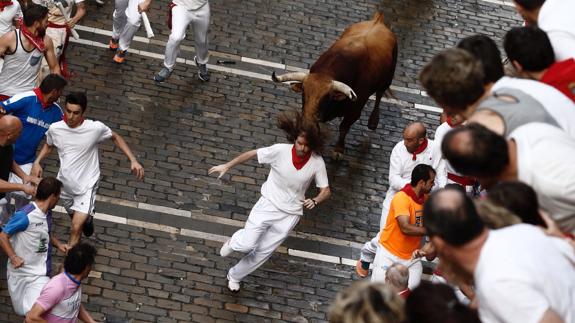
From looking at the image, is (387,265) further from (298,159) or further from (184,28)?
(184,28)

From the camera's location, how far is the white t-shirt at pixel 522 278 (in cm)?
600

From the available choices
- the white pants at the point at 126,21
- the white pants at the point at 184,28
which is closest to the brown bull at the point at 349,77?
the white pants at the point at 184,28

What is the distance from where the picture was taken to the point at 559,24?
8.65 meters

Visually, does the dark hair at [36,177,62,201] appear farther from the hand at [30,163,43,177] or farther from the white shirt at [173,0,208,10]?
the white shirt at [173,0,208,10]

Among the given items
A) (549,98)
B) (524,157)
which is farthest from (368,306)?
(549,98)

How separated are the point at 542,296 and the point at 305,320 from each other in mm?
6516

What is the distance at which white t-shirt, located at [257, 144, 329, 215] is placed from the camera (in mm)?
11820

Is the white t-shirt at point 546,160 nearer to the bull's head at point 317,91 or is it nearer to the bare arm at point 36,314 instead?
the bare arm at point 36,314

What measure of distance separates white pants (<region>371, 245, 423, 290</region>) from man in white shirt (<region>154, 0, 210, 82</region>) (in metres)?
5.47

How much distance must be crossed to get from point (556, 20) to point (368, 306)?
13.5ft

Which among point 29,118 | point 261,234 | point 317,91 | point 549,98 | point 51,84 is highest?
point 549,98

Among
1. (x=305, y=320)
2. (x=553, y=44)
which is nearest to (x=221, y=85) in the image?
(x=305, y=320)

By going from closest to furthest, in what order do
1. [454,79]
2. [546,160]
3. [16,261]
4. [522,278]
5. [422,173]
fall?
[522,278] → [546,160] → [454,79] → [16,261] → [422,173]

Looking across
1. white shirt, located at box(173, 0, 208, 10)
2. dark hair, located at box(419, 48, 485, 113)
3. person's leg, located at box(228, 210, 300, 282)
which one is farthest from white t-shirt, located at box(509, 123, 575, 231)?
white shirt, located at box(173, 0, 208, 10)
